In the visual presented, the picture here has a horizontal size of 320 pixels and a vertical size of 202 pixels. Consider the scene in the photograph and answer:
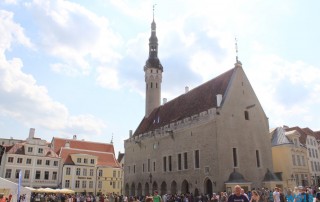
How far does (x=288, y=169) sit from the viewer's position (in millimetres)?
36156

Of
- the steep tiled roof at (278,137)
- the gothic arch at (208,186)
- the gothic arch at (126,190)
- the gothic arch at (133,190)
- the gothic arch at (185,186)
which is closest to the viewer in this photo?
the gothic arch at (208,186)

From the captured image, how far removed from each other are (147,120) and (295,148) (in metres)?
20.7

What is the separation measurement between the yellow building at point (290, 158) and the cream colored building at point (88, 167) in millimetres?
27192

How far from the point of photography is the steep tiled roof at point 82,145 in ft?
172

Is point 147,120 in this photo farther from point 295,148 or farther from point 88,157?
point 295,148

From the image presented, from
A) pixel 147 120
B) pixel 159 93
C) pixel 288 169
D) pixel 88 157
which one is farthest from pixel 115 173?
pixel 288 169

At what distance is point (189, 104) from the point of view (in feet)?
118

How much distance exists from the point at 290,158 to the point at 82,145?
3534 centimetres

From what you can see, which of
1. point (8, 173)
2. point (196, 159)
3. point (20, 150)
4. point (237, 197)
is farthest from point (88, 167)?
point (237, 197)

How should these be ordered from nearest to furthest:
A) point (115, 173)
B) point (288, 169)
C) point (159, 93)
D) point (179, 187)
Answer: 1. point (179, 187)
2. point (288, 169)
3. point (159, 93)
4. point (115, 173)

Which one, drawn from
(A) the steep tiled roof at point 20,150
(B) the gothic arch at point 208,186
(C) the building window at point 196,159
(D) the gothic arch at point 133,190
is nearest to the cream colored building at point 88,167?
(A) the steep tiled roof at point 20,150

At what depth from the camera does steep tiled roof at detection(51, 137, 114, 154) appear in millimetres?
52525

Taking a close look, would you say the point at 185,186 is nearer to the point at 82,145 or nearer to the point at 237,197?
the point at 237,197

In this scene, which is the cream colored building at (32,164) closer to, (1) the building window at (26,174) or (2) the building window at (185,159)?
(1) the building window at (26,174)
